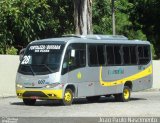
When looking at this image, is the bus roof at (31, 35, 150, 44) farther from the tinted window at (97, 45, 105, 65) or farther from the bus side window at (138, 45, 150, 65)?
the bus side window at (138, 45, 150, 65)

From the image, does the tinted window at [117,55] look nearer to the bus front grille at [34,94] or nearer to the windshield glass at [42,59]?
the windshield glass at [42,59]

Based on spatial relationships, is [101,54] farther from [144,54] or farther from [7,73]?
[7,73]

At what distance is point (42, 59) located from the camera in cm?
2292

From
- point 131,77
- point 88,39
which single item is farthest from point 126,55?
point 88,39

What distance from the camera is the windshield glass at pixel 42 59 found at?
74.3 ft

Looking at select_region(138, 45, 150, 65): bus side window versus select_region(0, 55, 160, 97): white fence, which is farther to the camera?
select_region(0, 55, 160, 97): white fence

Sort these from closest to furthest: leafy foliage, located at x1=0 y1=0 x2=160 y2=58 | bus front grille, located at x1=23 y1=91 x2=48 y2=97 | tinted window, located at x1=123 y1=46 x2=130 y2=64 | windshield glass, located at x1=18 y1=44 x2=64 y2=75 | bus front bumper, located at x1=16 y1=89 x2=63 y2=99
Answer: bus front bumper, located at x1=16 y1=89 x2=63 y2=99
bus front grille, located at x1=23 y1=91 x2=48 y2=97
windshield glass, located at x1=18 y1=44 x2=64 y2=75
tinted window, located at x1=123 y1=46 x2=130 y2=64
leafy foliage, located at x1=0 y1=0 x2=160 y2=58

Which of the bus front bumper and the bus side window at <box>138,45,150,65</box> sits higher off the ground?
the bus side window at <box>138,45,150,65</box>

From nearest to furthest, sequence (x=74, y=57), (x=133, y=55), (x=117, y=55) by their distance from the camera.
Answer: (x=74, y=57) < (x=117, y=55) < (x=133, y=55)

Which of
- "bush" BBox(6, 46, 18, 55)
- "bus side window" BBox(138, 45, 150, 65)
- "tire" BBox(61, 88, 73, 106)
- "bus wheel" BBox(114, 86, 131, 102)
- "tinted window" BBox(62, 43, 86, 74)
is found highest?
"tinted window" BBox(62, 43, 86, 74)

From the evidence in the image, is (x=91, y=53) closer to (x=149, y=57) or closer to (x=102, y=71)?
(x=102, y=71)

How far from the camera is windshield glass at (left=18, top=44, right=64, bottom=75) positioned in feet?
74.3

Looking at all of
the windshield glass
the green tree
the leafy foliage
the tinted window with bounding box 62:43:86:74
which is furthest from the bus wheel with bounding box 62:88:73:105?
the green tree

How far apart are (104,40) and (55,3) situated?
720 inches
